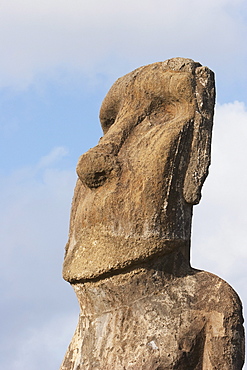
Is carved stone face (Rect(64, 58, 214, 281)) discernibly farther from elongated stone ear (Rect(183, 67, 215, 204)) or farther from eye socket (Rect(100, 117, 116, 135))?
eye socket (Rect(100, 117, 116, 135))

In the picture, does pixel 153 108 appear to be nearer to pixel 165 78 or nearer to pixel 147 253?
pixel 165 78

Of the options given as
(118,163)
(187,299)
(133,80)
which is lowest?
(187,299)

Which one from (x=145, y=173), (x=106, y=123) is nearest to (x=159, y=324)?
(x=145, y=173)

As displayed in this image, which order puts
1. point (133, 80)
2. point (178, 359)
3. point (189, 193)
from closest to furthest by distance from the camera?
1. point (178, 359)
2. point (189, 193)
3. point (133, 80)

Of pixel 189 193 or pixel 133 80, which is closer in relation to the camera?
pixel 189 193

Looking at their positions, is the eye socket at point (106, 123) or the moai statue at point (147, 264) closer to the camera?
the moai statue at point (147, 264)

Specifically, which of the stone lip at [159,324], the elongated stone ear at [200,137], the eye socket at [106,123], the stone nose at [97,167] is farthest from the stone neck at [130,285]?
the eye socket at [106,123]

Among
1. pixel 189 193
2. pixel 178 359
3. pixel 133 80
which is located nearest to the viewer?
pixel 178 359

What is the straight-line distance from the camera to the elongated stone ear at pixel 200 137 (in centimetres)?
620

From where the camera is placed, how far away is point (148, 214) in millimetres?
5895

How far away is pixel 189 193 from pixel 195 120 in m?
0.60

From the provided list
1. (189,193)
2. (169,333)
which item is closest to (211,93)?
(189,193)

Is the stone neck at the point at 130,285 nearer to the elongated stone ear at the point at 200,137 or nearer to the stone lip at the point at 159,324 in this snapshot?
the stone lip at the point at 159,324

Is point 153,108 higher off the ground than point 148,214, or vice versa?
point 153,108
